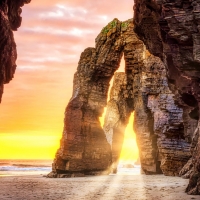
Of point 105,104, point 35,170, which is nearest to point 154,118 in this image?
point 105,104

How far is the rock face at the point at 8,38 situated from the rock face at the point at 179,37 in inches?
237

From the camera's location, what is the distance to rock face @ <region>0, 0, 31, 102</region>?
41.4ft

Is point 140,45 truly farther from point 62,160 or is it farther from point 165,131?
point 62,160

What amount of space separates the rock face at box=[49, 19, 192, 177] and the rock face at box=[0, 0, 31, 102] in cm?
1689

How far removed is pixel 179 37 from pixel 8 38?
683 cm

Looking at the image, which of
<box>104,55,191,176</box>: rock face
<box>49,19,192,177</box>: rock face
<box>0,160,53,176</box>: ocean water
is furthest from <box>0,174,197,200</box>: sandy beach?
<box>0,160,53,176</box>: ocean water

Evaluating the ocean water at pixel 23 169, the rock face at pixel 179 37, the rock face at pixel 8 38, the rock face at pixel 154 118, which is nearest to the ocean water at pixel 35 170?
the ocean water at pixel 23 169

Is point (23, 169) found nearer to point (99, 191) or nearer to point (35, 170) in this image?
point (35, 170)

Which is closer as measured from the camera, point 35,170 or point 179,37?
point 179,37

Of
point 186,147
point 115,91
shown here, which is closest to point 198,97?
point 186,147

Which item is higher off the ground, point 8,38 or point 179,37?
point 179,37

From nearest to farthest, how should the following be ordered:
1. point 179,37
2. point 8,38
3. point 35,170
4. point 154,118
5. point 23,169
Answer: point 179,37 → point 8,38 → point 154,118 → point 35,170 → point 23,169

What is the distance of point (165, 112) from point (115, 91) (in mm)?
18174

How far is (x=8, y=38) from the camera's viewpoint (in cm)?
1318
